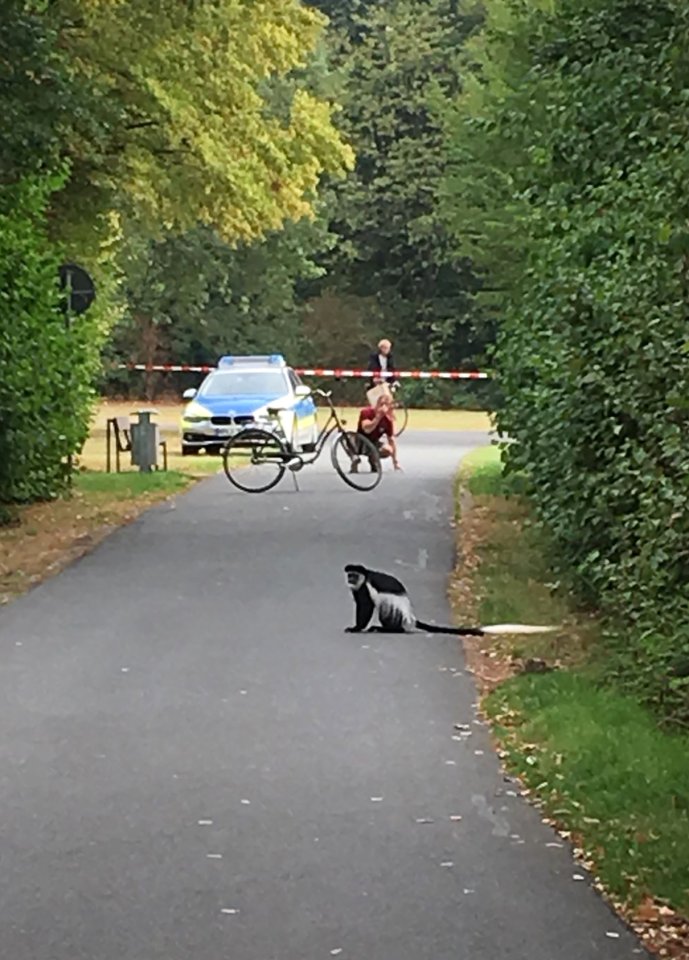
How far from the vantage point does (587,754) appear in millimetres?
8211

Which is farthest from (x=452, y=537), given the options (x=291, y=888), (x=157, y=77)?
(x=291, y=888)

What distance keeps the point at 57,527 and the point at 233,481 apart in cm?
423

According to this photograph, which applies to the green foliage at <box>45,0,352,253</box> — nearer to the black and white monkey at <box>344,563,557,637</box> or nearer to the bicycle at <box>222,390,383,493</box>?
the bicycle at <box>222,390,383,493</box>

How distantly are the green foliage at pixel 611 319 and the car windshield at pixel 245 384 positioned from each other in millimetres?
15095

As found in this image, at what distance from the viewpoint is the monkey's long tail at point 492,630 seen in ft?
38.8

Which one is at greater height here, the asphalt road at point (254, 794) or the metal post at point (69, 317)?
the metal post at point (69, 317)

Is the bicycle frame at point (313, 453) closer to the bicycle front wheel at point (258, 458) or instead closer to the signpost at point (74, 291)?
the bicycle front wheel at point (258, 458)

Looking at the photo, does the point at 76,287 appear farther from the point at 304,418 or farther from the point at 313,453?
the point at 304,418

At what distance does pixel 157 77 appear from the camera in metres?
24.1

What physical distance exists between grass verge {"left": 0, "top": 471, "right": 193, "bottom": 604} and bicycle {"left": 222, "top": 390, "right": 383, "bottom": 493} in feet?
2.95

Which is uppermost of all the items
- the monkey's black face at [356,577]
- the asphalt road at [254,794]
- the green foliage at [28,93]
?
the green foliage at [28,93]

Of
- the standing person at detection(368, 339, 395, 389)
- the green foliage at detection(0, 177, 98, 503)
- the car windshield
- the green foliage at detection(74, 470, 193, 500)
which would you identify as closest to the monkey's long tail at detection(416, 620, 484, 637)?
the green foliage at detection(0, 177, 98, 503)

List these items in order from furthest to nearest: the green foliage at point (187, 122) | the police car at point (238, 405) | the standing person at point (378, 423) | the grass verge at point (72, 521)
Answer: the police car at point (238, 405) < the standing person at point (378, 423) < the green foliage at point (187, 122) < the grass verge at point (72, 521)

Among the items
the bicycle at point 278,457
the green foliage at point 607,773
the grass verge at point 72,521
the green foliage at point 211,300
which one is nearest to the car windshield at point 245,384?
the grass verge at point 72,521
